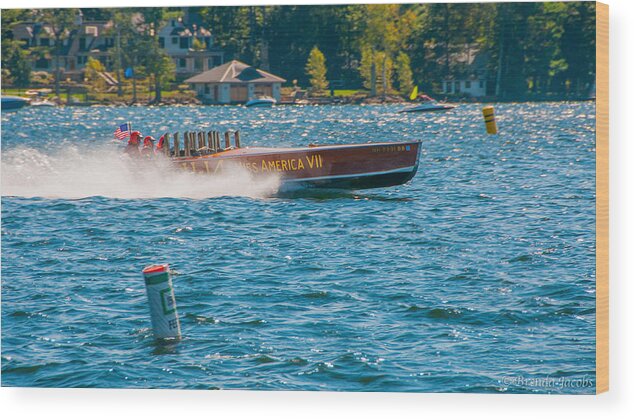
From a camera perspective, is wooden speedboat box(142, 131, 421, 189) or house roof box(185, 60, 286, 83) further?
wooden speedboat box(142, 131, 421, 189)

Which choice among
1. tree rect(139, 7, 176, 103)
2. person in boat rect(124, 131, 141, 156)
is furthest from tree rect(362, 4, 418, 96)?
person in boat rect(124, 131, 141, 156)

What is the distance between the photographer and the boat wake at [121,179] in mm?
15188

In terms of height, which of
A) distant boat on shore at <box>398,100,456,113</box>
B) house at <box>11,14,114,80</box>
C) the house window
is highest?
house at <box>11,14,114,80</box>

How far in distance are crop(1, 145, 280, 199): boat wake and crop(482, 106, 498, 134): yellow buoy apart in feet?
10.5

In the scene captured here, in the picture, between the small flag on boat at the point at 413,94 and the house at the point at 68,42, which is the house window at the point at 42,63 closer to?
the house at the point at 68,42

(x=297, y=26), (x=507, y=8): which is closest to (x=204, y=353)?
(x=297, y=26)

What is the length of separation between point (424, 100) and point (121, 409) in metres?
Answer: 4.86

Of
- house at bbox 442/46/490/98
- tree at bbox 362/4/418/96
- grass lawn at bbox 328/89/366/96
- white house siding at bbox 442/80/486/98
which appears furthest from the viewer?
grass lawn at bbox 328/89/366/96

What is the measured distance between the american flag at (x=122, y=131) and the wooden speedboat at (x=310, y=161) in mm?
539

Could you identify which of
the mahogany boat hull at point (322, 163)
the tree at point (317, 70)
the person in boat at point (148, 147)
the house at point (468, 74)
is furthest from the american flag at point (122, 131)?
A: the house at point (468, 74)

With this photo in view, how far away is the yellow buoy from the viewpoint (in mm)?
13293

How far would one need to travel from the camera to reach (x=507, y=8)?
12.1m

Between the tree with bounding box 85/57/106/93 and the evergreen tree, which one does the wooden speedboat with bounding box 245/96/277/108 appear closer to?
the tree with bounding box 85/57/106/93

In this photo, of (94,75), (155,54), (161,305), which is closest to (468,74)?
(155,54)
